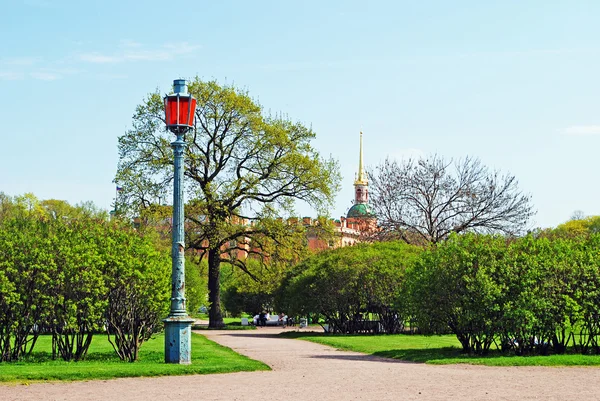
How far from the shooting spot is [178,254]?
18734 millimetres

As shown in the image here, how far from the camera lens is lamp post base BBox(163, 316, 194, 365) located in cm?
1839

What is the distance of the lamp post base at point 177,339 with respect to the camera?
1839 centimetres

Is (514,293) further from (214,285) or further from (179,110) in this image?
(214,285)

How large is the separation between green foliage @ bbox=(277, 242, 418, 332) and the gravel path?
57.8ft

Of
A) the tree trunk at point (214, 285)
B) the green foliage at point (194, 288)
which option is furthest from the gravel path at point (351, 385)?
the tree trunk at point (214, 285)

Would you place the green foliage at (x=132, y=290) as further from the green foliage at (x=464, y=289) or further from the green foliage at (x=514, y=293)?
the green foliage at (x=514, y=293)

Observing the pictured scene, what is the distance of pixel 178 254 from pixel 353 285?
20.0 metres

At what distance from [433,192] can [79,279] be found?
1382 inches

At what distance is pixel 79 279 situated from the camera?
2028 cm

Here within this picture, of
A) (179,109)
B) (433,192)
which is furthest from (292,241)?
(179,109)

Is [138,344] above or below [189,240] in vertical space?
below

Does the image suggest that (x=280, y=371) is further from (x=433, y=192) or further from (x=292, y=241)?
(x=433, y=192)

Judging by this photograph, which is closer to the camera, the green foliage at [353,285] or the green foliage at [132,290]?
the green foliage at [132,290]

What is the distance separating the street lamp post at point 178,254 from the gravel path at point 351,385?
177 centimetres
